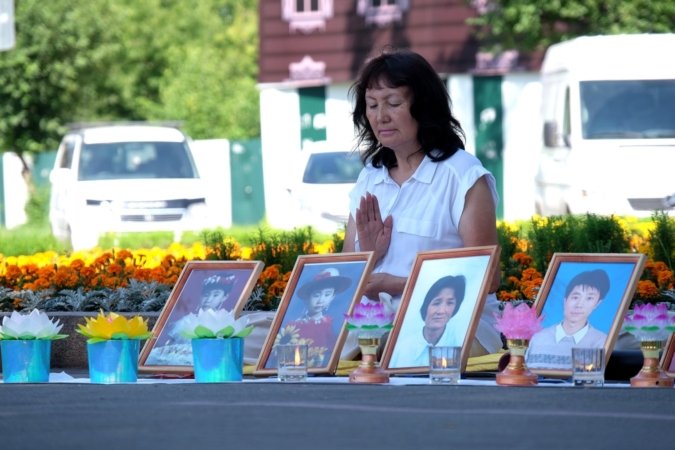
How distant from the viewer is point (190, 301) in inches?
320

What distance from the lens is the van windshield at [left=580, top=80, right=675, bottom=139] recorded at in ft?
60.7

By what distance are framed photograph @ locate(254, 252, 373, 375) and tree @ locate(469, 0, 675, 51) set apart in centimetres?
1847

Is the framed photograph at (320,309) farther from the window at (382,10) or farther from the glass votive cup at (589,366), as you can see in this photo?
the window at (382,10)

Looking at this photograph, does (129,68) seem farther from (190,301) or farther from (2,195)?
(190,301)

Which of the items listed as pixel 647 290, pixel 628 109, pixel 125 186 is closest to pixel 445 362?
pixel 647 290

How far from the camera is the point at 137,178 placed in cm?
2323

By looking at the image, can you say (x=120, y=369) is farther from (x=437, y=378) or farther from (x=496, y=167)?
(x=496, y=167)

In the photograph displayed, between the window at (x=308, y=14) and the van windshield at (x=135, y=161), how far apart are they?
32.1 feet

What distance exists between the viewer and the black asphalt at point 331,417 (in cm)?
546

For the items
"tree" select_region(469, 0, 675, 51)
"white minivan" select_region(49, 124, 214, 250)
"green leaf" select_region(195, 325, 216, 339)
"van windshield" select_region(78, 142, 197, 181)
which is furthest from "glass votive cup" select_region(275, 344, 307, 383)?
"tree" select_region(469, 0, 675, 51)

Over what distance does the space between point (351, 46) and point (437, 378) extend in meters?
25.9

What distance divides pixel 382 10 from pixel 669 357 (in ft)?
83.6

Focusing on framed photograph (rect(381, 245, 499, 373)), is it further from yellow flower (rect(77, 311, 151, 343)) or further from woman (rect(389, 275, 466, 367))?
yellow flower (rect(77, 311, 151, 343))

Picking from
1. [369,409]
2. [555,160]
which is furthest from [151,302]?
[555,160]
